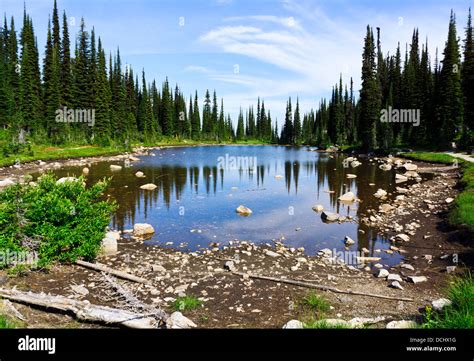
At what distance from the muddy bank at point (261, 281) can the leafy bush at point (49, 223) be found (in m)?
0.71

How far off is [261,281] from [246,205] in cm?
1379

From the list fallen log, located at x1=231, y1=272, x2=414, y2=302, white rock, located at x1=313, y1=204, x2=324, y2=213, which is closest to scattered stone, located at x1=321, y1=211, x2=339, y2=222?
white rock, located at x1=313, y1=204, x2=324, y2=213

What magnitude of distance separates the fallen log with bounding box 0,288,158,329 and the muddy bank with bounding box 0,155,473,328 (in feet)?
0.65

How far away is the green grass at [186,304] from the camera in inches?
359

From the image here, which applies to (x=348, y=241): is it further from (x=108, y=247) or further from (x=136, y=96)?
(x=136, y=96)

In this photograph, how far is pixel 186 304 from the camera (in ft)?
30.3

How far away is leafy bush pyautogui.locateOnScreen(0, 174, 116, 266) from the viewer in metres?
10.8

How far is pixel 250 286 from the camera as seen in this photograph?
10922mm

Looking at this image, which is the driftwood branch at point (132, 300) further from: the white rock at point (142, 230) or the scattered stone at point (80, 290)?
the white rock at point (142, 230)

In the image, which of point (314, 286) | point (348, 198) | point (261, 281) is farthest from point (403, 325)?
point (348, 198)

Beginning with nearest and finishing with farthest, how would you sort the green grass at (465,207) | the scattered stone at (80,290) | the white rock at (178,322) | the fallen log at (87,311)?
the white rock at (178,322) < the fallen log at (87,311) < the scattered stone at (80,290) < the green grass at (465,207)

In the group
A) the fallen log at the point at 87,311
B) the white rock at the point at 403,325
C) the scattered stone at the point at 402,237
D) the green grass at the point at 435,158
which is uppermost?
the green grass at the point at 435,158

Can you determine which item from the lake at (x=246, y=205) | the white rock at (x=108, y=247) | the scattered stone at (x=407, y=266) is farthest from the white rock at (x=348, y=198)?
the white rock at (x=108, y=247)
